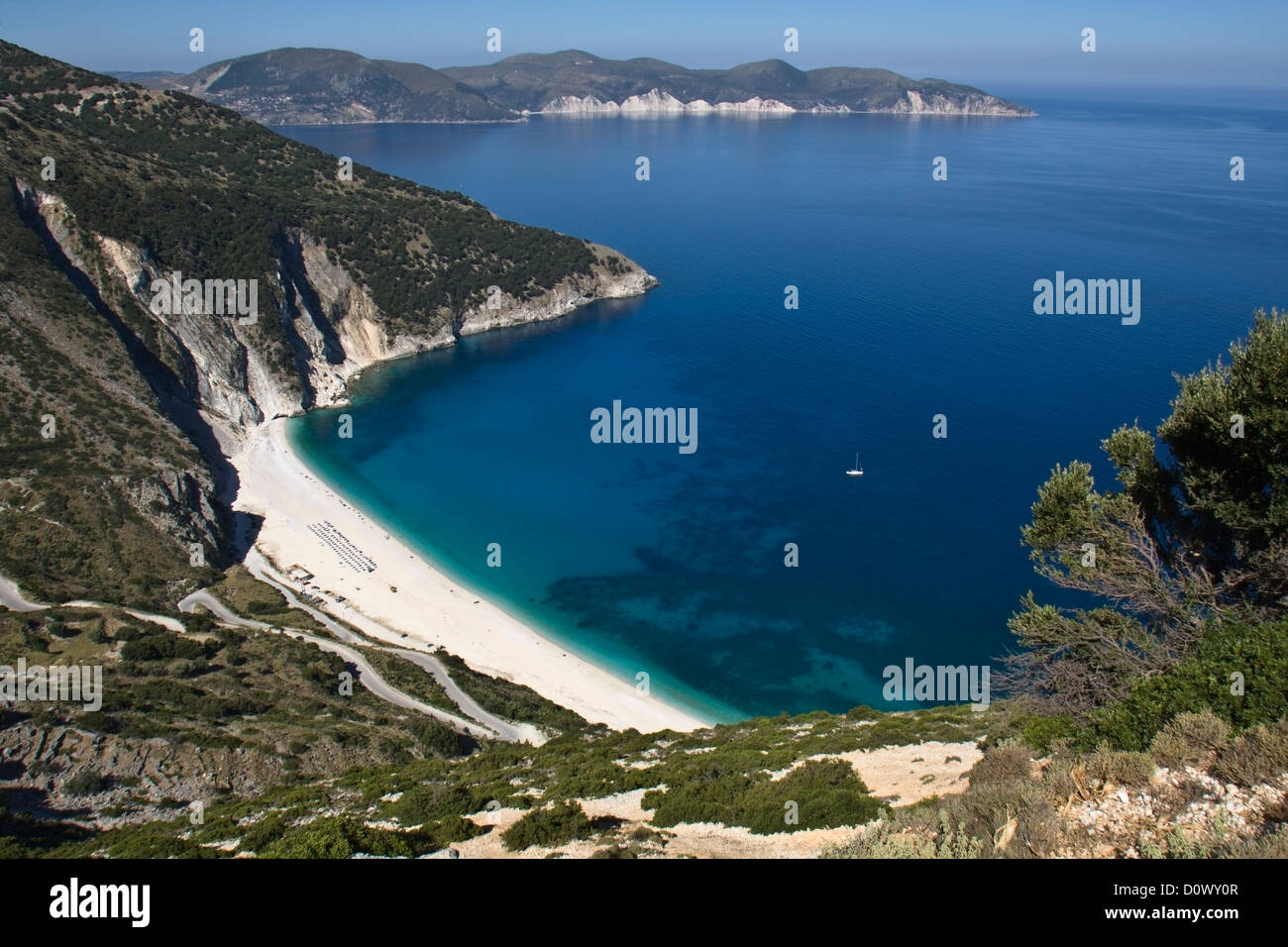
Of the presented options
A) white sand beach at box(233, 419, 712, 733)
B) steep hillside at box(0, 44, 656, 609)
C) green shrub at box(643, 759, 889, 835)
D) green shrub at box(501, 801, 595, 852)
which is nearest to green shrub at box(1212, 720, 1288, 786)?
green shrub at box(643, 759, 889, 835)

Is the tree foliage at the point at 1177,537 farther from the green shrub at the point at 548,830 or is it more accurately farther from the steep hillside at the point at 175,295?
the steep hillside at the point at 175,295

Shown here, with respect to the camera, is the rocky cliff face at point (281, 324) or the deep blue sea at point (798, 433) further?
the rocky cliff face at point (281, 324)

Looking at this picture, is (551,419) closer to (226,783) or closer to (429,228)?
(429,228)

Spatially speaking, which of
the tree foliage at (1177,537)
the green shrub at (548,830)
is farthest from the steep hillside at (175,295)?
the tree foliage at (1177,537)

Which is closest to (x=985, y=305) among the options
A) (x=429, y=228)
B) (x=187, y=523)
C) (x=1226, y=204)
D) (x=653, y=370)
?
(x=653, y=370)

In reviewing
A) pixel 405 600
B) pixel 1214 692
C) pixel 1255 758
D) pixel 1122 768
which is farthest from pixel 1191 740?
pixel 405 600

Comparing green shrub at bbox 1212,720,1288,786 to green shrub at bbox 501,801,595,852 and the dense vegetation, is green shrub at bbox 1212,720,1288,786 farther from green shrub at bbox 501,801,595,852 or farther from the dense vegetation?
the dense vegetation

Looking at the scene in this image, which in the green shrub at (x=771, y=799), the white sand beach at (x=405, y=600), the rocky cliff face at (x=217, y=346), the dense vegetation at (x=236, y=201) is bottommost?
the white sand beach at (x=405, y=600)

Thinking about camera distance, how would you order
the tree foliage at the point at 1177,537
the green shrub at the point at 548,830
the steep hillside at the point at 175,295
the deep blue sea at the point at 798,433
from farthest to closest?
the deep blue sea at the point at 798,433, the steep hillside at the point at 175,295, the tree foliage at the point at 1177,537, the green shrub at the point at 548,830
